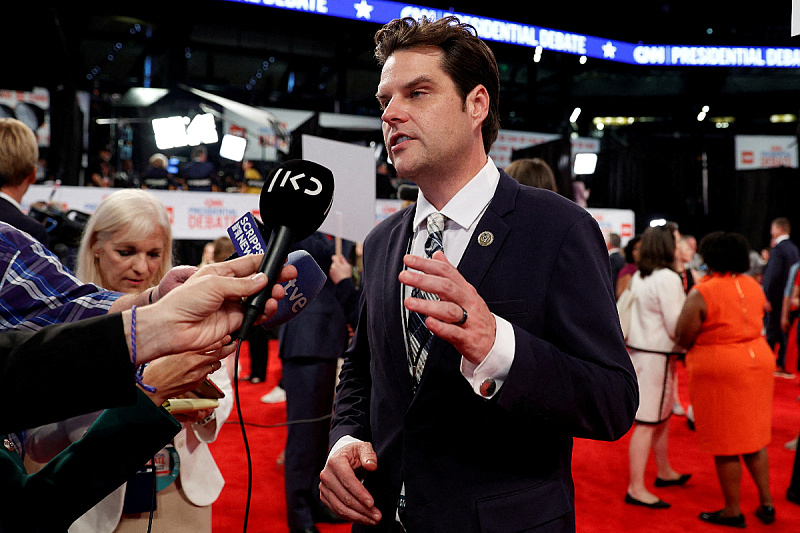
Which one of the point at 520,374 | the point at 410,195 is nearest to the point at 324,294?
the point at 410,195

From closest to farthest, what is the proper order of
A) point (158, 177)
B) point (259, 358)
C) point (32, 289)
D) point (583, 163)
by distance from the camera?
point (32, 289) < point (259, 358) < point (158, 177) < point (583, 163)

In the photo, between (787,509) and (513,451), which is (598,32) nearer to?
(787,509)

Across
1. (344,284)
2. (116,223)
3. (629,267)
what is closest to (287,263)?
(116,223)

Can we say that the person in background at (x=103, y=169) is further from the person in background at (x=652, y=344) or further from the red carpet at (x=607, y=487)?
the person in background at (x=652, y=344)

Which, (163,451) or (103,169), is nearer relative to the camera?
(163,451)

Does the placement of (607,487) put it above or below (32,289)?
below

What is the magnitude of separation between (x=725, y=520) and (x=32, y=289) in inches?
153

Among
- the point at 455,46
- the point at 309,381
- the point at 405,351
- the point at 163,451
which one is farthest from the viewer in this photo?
the point at 309,381

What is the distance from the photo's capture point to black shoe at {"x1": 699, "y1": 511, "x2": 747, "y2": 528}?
3562mm

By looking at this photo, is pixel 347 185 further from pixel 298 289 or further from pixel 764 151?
pixel 764 151

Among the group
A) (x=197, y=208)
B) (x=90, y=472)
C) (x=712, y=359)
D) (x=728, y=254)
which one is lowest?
(x=712, y=359)

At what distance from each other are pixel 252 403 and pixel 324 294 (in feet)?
9.61

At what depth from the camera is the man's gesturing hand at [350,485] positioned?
4.02 ft

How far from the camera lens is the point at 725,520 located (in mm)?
3576
